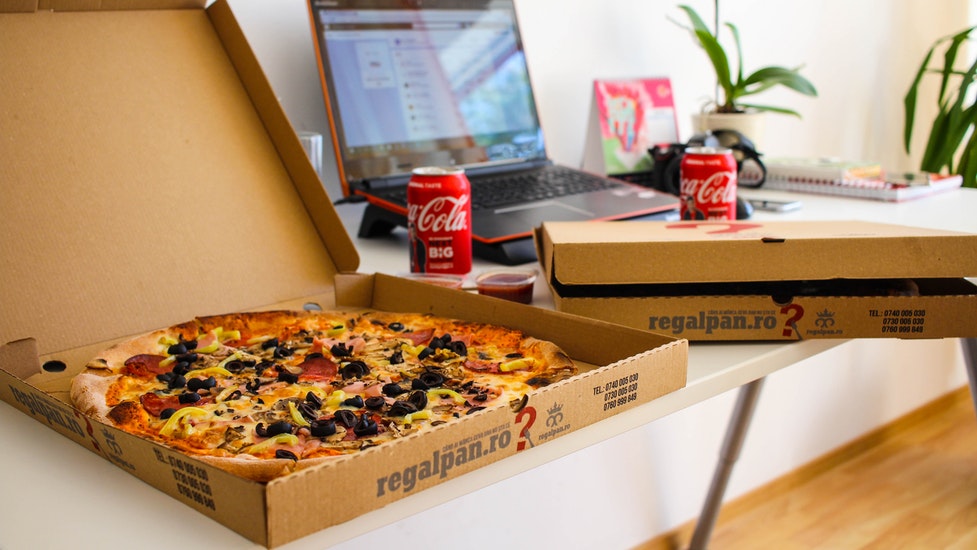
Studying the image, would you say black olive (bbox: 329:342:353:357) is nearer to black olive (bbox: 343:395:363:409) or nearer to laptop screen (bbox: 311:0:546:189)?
black olive (bbox: 343:395:363:409)

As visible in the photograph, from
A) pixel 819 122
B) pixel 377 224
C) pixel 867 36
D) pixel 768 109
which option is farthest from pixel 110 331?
pixel 867 36

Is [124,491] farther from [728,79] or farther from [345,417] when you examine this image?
[728,79]

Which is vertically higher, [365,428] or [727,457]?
[365,428]

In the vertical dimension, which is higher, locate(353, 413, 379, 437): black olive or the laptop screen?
the laptop screen

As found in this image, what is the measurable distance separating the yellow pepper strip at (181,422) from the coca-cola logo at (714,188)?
0.85 metres

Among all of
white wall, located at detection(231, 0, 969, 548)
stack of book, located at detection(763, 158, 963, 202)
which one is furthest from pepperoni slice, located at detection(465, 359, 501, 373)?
stack of book, located at detection(763, 158, 963, 202)

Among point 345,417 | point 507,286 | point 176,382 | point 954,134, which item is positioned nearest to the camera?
point 345,417

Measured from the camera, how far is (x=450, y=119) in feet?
5.54

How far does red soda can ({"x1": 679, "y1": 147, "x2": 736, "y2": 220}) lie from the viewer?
140cm

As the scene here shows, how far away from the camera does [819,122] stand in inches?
110

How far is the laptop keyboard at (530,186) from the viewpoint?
1.55 m

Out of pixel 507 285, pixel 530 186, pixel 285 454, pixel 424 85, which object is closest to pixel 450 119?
pixel 424 85

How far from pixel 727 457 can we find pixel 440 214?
1163 millimetres

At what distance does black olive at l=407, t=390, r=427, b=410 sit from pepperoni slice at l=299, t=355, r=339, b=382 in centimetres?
11
